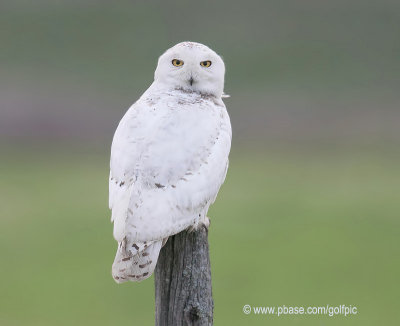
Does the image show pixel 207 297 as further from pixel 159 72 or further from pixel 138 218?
pixel 159 72

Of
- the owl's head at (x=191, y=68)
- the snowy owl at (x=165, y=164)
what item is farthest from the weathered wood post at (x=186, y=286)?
the owl's head at (x=191, y=68)

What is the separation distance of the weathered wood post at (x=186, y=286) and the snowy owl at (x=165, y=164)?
0.09 m

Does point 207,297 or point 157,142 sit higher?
point 157,142

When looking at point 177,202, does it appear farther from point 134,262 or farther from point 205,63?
point 205,63

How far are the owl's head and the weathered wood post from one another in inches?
37.0

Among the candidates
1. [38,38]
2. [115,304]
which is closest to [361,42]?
[38,38]

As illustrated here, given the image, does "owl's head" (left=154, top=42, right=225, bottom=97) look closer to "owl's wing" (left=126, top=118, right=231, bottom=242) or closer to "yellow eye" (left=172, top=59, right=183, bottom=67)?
"yellow eye" (left=172, top=59, right=183, bottom=67)

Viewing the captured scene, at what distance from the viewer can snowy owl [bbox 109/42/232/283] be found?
3.32 m

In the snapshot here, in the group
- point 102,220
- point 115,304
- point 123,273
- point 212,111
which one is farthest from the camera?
point 102,220

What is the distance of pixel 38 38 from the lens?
77.3 ft

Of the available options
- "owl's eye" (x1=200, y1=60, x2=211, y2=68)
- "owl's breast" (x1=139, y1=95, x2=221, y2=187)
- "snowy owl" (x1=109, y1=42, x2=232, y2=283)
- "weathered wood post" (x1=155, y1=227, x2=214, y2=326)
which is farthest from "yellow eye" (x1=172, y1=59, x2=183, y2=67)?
"weathered wood post" (x1=155, y1=227, x2=214, y2=326)

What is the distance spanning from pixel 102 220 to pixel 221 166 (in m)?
8.69

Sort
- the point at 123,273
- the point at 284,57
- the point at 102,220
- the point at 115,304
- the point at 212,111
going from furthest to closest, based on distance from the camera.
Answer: the point at 284,57 → the point at 102,220 → the point at 115,304 → the point at 212,111 → the point at 123,273

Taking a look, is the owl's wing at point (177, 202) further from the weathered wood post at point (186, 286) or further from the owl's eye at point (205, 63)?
the owl's eye at point (205, 63)
